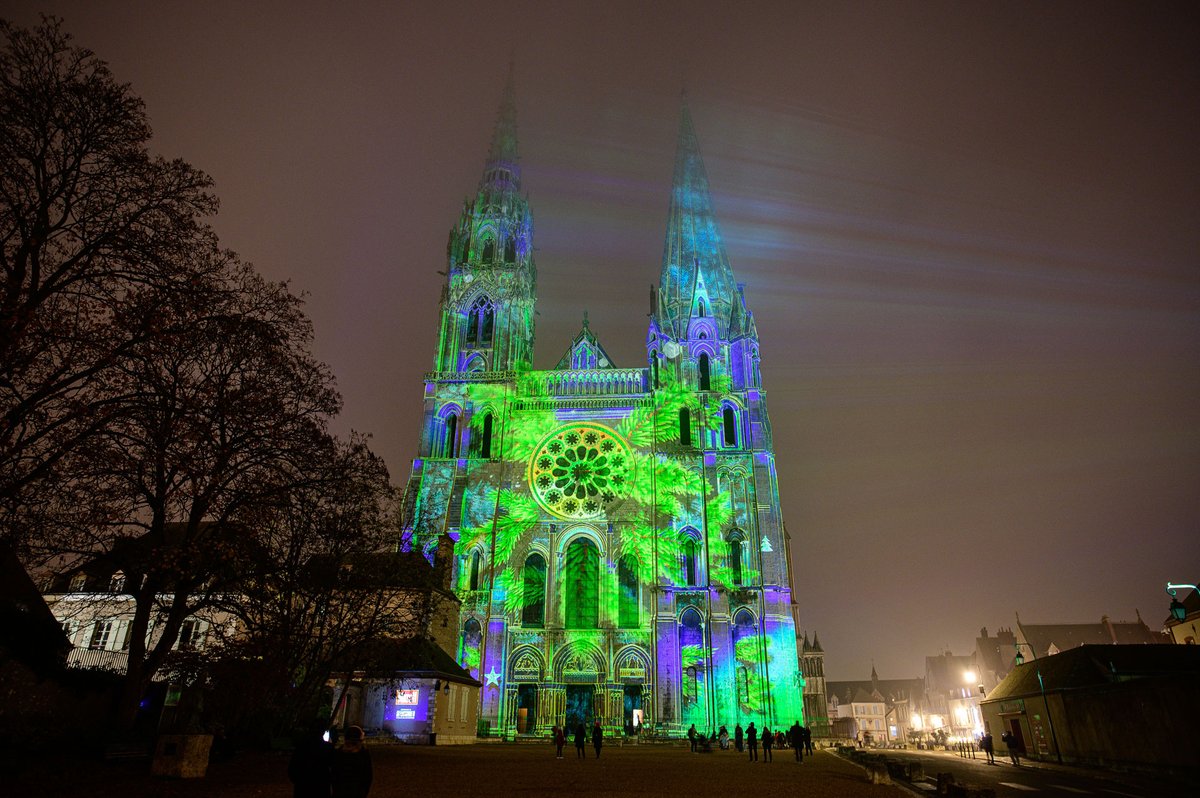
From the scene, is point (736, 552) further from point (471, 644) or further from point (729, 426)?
point (471, 644)

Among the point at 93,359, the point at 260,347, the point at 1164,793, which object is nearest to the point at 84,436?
the point at 93,359

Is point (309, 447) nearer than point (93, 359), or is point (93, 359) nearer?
point (93, 359)

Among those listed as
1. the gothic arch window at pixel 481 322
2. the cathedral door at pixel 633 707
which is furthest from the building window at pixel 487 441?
the cathedral door at pixel 633 707

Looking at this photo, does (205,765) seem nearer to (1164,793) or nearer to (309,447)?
(309,447)

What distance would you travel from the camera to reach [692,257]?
49.8 meters

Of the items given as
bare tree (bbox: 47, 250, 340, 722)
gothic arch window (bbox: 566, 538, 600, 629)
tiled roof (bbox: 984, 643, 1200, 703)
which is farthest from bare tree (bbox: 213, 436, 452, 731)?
tiled roof (bbox: 984, 643, 1200, 703)

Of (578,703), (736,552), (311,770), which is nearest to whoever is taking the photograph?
(311,770)

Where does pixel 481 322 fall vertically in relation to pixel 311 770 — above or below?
above

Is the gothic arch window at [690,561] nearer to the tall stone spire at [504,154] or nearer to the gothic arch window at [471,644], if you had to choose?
the gothic arch window at [471,644]

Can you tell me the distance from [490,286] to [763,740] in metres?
33.0

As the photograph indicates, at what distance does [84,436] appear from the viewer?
1020cm

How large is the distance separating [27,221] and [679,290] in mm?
40277

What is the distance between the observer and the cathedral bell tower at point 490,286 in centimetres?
4400

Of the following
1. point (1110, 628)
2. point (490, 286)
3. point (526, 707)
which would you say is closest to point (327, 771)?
point (526, 707)
